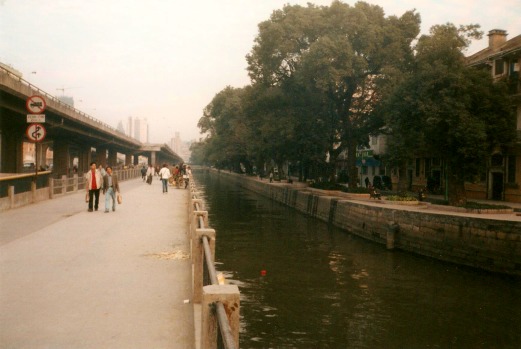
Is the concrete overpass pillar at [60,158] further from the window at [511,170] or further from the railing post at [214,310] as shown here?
the railing post at [214,310]

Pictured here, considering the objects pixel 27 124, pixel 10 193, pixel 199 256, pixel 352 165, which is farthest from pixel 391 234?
pixel 27 124

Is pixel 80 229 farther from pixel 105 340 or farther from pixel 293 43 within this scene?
pixel 293 43

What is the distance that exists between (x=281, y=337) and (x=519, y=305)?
26.2ft

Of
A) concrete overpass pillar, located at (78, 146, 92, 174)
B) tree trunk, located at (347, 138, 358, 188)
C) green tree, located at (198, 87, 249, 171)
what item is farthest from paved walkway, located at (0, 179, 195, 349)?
concrete overpass pillar, located at (78, 146, 92, 174)

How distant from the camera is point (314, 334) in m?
11.7

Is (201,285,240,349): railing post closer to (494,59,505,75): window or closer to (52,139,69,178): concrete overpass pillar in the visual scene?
(494,59,505,75): window

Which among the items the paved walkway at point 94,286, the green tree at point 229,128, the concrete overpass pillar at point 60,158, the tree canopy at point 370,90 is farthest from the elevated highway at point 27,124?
the green tree at point 229,128

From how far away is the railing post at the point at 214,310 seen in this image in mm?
4027

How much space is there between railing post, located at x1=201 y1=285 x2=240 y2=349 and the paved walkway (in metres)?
1.73

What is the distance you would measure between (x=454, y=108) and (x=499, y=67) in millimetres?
11825

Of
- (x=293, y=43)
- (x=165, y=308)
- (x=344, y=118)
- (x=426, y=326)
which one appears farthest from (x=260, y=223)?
(x=165, y=308)

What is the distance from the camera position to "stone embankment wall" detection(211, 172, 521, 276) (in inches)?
709

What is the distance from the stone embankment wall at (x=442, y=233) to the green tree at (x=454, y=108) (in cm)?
533

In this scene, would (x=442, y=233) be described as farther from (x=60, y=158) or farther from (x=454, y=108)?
(x=60, y=158)
